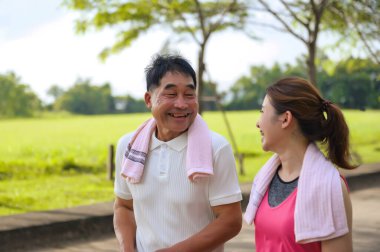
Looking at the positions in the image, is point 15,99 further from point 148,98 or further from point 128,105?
point 148,98

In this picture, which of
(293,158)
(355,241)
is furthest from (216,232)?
(355,241)

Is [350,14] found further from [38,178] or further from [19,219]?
[19,219]

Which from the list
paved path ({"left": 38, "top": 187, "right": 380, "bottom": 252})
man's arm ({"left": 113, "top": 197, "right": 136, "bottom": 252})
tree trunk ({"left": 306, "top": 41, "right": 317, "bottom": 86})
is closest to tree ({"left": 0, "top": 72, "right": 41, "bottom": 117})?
tree trunk ({"left": 306, "top": 41, "right": 317, "bottom": 86})

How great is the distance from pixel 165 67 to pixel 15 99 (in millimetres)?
44401

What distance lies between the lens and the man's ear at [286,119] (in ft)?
7.48

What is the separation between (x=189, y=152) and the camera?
8.49 feet

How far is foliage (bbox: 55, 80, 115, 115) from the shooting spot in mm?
54906

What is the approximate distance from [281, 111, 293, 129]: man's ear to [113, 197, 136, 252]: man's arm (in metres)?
0.94

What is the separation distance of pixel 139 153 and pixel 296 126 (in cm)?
76

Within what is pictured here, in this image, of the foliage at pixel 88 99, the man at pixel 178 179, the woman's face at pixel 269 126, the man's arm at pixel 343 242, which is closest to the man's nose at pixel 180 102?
the man at pixel 178 179

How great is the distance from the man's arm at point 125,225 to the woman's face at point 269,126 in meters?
0.83

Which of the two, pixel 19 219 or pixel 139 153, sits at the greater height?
pixel 139 153

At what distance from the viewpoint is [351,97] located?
13.4 metres

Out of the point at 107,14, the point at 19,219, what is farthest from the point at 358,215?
the point at 107,14
